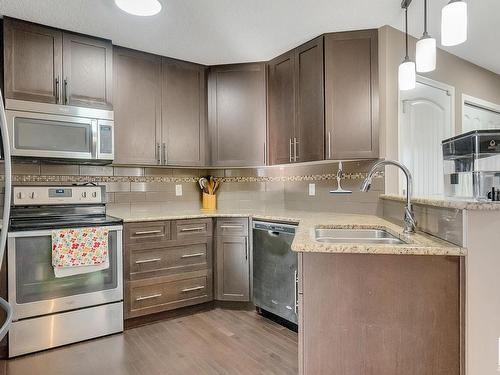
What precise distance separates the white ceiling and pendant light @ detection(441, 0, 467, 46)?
84 cm

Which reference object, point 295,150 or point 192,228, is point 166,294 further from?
point 295,150

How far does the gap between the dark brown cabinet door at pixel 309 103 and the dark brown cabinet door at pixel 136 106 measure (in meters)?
1.25

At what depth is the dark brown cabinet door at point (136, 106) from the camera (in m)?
2.71

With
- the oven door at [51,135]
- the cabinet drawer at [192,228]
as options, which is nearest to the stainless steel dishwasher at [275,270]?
the cabinet drawer at [192,228]

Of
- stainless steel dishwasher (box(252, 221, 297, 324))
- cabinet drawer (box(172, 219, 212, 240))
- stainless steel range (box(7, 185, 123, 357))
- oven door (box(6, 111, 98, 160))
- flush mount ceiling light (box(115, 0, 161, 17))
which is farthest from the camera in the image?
cabinet drawer (box(172, 219, 212, 240))

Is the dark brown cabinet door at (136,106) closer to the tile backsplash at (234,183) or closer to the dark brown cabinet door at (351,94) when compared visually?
the tile backsplash at (234,183)

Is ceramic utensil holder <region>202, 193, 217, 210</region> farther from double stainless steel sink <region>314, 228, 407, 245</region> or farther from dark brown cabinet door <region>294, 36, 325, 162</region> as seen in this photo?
double stainless steel sink <region>314, 228, 407, 245</region>

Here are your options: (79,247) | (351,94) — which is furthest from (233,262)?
(351,94)

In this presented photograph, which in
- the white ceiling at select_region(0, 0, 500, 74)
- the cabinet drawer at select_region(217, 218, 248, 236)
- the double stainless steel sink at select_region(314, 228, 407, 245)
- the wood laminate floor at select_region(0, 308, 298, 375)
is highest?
the white ceiling at select_region(0, 0, 500, 74)

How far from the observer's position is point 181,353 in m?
2.11

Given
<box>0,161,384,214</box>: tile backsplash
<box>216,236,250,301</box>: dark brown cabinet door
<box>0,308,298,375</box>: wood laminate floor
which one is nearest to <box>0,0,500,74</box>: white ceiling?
<box>0,161,384,214</box>: tile backsplash

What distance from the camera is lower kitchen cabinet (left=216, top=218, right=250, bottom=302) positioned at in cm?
282

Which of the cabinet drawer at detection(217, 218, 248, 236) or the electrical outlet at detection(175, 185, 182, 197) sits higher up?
the electrical outlet at detection(175, 185, 182, 197)

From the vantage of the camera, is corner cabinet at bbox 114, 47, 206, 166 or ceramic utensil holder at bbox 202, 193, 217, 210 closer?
corner cabinet at bbox 114, 47, 206, 166
